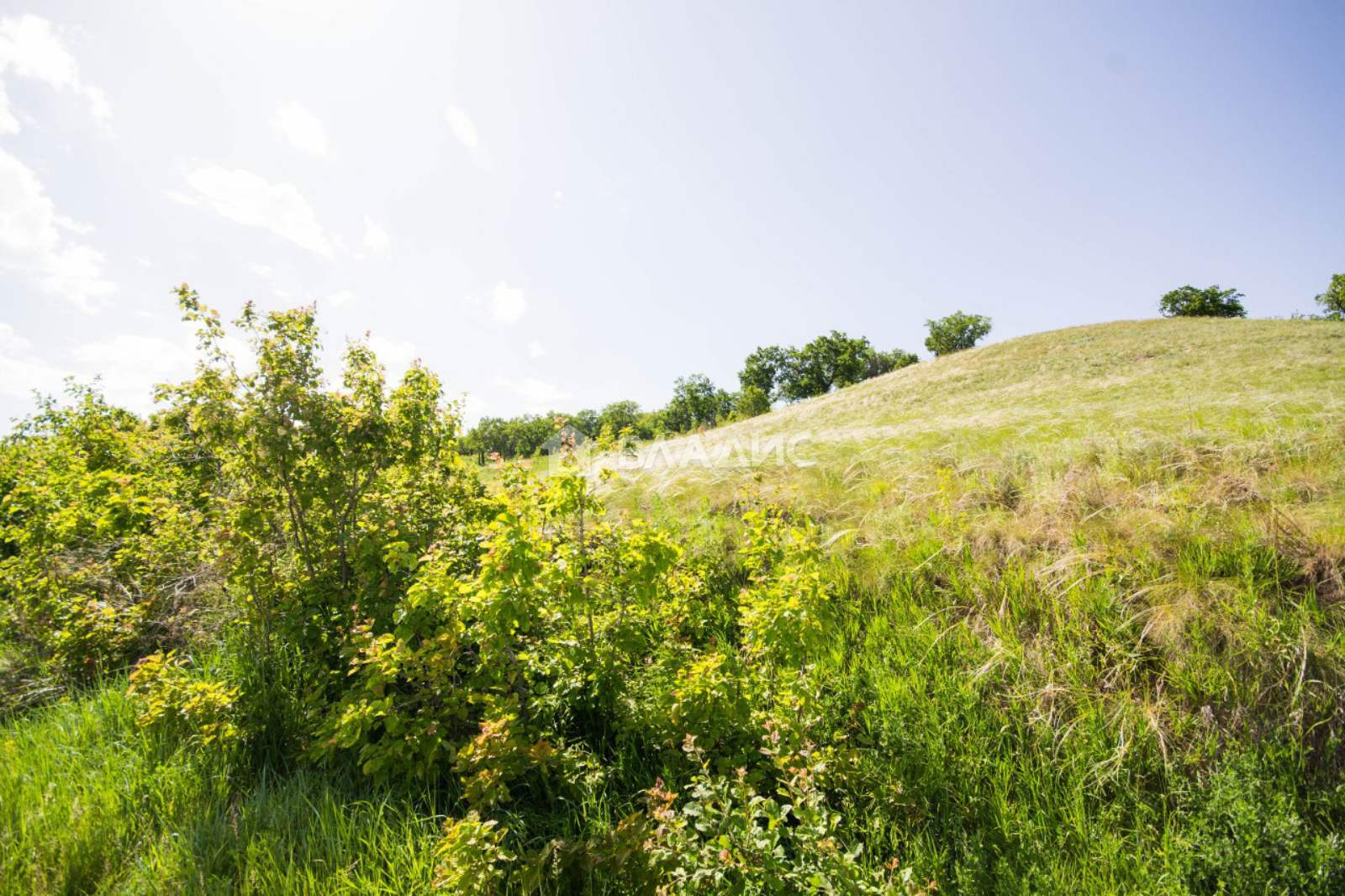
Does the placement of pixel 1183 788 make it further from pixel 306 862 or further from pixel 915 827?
pixel 306 862

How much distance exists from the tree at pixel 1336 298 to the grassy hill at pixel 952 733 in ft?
281

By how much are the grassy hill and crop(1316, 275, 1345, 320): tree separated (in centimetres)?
8562

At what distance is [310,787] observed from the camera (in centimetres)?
343

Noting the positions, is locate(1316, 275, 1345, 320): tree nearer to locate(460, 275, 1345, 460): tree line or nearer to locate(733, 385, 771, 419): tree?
locate(460, 275, 1345, 460): tree line

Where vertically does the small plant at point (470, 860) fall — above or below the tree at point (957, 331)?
below

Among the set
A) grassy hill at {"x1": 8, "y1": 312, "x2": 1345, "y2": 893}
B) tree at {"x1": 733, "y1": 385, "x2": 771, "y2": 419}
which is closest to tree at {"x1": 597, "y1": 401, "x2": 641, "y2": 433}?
tree at {"x1": 733, "y1": 385, "x2": 771, "y2": 419}

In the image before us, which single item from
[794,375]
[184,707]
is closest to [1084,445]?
[184,707]

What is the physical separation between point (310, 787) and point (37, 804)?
66.8 inches

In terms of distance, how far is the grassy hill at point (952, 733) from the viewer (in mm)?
2652

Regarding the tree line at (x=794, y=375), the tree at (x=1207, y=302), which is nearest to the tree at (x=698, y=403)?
the tree line at (x=794, y=375)

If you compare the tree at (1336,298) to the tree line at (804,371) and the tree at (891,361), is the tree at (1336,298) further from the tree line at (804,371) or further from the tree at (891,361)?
the tree at (891,361)

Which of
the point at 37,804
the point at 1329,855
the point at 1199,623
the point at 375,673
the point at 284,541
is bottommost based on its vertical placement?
the point at 1329,855

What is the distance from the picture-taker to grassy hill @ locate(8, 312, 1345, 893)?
2.65m

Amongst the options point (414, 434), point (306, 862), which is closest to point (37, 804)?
point (306, 862)
